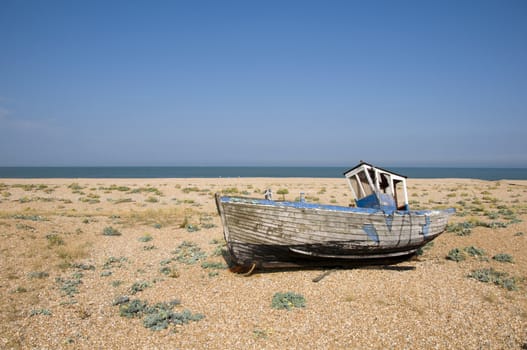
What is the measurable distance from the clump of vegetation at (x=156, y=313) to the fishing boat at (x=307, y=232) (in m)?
2.79

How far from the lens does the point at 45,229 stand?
48.1 feet

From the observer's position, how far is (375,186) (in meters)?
12.0

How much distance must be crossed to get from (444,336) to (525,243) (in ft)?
28.9

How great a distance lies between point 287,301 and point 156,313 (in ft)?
10.4

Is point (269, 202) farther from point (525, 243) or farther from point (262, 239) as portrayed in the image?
point (525, 243)

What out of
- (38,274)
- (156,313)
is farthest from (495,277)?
(38,274)

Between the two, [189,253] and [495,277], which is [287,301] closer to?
[189,253]

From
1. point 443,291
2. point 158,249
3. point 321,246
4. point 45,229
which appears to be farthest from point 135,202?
point 443,291

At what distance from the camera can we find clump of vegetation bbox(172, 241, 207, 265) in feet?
39.2

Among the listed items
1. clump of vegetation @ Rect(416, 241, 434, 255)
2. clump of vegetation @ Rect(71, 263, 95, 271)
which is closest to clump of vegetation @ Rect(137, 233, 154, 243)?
clump of vegetation @ Rect(71, 263, 95, 271)

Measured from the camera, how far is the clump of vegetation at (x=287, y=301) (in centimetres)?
809

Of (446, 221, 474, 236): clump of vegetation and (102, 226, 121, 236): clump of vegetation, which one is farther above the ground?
(446, 221, 474, 236): clump of vegetation

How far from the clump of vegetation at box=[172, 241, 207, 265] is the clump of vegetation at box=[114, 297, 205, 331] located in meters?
3.60

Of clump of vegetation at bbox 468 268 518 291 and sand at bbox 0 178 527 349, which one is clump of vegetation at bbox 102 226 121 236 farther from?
clump of vegetation at bbox 468 268 518 291
